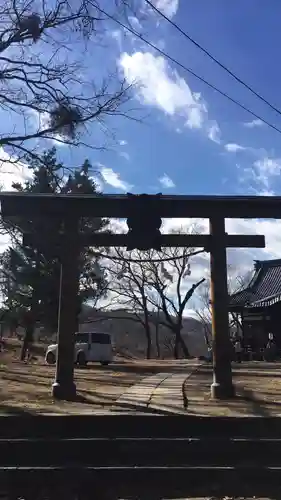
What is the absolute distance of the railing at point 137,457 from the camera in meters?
5.86

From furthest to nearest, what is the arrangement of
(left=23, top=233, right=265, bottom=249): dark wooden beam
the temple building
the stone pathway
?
the temple building < (left=23, top=233, right=265, bottom=249): dark wooden beam < the stone pathway

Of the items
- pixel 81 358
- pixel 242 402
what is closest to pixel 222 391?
pixel 242 402

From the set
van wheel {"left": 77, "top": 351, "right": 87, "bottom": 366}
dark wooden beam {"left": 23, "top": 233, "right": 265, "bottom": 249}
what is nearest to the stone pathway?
dark wooden beam {"left": 23, "top": 233, "right": 265, "bottom": 249}

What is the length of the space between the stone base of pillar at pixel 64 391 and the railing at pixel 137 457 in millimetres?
3211

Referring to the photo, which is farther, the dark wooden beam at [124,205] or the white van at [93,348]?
the white van at [93,348]

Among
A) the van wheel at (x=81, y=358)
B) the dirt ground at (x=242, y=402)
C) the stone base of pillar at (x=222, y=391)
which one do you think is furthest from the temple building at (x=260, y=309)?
the stone base of pillar at (x=222, y=391)

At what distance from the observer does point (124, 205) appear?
34.2 ft

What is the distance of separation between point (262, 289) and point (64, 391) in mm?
25225

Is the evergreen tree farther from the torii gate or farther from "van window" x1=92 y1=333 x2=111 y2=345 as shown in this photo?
the torii gate

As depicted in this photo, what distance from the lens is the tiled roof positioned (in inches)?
1222

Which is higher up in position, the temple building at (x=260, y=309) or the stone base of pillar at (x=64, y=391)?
the temple building at (x=260, y=309)

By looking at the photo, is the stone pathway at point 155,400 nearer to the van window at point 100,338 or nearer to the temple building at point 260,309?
the van window at point 100,338

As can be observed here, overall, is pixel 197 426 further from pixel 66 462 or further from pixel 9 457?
pixel 9 457

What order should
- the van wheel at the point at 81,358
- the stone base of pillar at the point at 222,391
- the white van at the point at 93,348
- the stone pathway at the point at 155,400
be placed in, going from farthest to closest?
1. the white van at the point at 93,348
2. the van wheel at the point at 81,358
3. the stone base of pillar at the point at 222,391
4. the stone pathway at the point at 155,400
